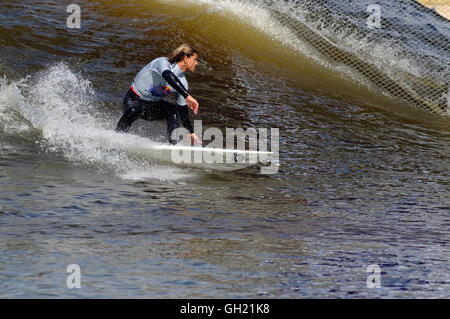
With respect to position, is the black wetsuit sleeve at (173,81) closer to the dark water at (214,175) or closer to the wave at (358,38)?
the dark water at (214,175)

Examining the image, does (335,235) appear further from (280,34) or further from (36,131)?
(280,34)

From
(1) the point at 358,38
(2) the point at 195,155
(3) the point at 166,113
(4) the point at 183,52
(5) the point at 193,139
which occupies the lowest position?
(2) the point at 195,155

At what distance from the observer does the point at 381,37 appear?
13.1m

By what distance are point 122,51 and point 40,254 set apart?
25.8 ft

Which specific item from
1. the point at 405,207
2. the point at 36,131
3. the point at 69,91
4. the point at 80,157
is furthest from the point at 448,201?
the point at 69,91

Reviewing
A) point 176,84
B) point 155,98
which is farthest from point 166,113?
point 176,84

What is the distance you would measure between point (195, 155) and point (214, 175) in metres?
0.32

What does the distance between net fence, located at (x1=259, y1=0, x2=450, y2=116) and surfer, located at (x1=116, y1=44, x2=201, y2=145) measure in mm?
5962

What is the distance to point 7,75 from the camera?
9773 mm

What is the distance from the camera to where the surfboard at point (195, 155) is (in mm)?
7027

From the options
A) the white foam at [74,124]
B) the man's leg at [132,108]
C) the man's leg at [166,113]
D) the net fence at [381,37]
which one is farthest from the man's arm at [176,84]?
the net fence at [381,37]

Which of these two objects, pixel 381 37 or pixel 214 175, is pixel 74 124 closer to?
pixel 214 175

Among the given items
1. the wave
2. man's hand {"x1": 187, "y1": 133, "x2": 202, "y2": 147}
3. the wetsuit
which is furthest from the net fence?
the wetsuit

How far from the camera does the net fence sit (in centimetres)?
1228
